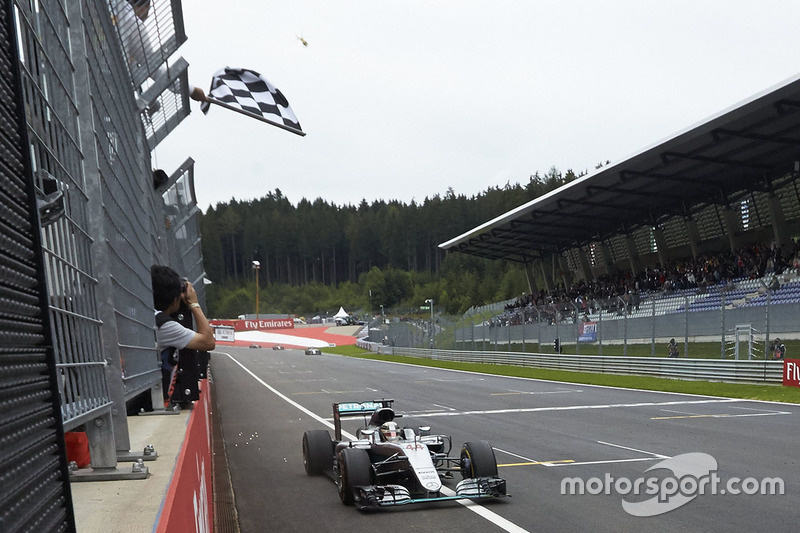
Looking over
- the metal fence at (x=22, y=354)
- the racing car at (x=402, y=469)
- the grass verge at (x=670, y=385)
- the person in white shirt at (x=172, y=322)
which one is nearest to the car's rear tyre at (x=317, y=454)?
the racing car at (x=402, y=469)

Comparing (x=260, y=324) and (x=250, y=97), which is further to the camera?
(x=260, y=324)

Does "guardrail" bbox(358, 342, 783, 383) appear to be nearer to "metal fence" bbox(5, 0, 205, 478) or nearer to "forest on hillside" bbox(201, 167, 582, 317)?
"metal fence" bbox(5, 0, 205, 478)

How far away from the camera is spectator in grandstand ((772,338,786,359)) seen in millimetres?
22625

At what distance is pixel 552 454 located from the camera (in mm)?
11469

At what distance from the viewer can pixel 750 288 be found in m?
29.9

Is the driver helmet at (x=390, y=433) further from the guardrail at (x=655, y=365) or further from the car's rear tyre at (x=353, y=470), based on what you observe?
the guardrail at (x=655, y=365)

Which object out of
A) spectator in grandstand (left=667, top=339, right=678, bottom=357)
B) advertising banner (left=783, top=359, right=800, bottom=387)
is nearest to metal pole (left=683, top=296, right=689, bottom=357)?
spectator in grandstand (left=667, top=339, right=678, bottom=357)

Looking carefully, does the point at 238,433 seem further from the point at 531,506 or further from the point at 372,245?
the point at 372,245

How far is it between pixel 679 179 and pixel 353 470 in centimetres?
3290

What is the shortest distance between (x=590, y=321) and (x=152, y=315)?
1150 inches

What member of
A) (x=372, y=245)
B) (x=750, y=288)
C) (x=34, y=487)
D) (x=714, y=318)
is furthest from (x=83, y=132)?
(x=372, y=245)

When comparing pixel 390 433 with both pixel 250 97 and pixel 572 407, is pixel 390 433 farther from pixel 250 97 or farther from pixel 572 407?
pixel 572 407
